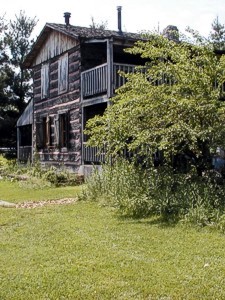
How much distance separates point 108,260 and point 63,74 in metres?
16.2

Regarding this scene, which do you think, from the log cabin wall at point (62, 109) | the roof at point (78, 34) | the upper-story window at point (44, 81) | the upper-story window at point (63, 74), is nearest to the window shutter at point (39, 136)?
the log cabin wall at point (62, 109)

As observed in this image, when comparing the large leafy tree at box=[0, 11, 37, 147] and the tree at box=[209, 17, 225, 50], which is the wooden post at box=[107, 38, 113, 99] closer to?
the large leafy tree at box=[0, 11, 37, 147]

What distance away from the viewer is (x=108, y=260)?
606cm

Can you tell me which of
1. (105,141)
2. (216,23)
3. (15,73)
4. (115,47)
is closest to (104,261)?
(105,141)

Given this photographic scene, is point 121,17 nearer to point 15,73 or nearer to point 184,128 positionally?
point 184,128

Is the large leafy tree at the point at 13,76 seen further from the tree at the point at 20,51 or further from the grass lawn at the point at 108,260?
the grass lawn at the point at 108,260

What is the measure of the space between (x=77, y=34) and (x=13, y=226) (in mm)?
11877

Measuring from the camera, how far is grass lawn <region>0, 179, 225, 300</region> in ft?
16.1

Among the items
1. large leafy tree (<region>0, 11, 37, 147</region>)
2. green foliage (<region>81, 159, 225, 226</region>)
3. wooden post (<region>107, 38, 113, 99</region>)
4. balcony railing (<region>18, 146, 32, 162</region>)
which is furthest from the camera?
large leafy tree (<region>0, 11, 37, 147</region>)

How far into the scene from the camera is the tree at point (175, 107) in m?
9.20

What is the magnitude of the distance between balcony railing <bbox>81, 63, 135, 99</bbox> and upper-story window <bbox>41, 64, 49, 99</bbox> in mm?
4919

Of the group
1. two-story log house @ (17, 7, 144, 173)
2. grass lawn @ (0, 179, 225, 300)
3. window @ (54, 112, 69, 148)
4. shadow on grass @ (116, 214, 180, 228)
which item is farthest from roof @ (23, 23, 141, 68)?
grass lawn @ (0, 179, 225, 300)

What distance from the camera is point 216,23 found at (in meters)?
52.1

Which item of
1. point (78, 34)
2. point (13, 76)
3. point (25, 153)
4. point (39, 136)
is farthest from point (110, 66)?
point (13, 76)
